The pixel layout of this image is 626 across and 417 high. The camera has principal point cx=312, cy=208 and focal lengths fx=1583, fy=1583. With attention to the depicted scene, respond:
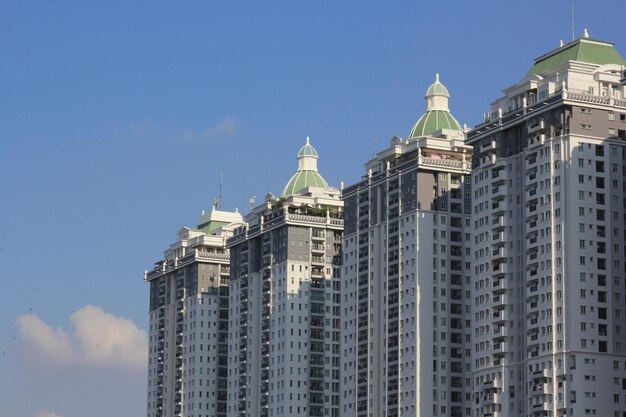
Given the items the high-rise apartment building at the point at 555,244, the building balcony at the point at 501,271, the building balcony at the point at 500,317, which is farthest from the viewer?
the building balcony at the point at 501,271

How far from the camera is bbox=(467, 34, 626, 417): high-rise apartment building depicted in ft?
543

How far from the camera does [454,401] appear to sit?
191625 millimetres

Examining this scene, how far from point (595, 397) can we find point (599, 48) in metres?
41.0

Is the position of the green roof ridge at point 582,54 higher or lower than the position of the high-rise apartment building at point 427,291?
higher

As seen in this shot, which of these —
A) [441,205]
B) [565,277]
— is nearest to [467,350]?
[441,205]

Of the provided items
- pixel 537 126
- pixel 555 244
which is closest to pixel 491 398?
pixel 555 244

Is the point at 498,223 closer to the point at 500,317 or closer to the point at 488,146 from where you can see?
the point at 488,146

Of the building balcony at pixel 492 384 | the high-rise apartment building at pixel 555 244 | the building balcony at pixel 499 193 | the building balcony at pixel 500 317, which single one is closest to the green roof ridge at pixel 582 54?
the high-rise apartment building at pixel 555 244

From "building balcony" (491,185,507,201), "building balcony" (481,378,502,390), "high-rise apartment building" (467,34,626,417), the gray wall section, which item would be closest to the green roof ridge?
"high-rise apartment building" (467,34,626,417)

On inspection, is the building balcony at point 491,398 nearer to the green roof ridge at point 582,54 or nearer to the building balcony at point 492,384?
the building balcony at point 492,384

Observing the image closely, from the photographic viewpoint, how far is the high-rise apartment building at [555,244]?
16550 centimetres

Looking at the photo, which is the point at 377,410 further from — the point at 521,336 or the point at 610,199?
the point at 610,199

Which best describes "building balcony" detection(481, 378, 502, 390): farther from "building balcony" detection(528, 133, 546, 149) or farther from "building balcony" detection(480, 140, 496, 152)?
"building balcony" detection(480, 140, 496, 152)

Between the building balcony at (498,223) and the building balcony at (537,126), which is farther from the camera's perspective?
the building balcony at (498,223)
